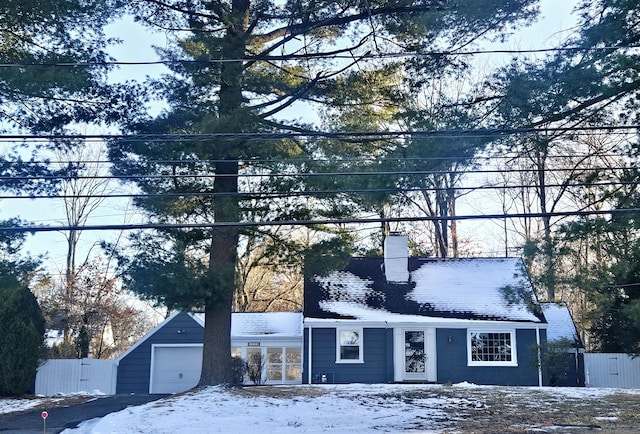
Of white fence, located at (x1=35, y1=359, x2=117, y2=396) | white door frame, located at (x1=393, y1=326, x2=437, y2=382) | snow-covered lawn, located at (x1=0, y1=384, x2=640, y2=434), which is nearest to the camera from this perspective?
snow-covered lawn, located at (x1=0, y1=384, x2=640, y2=434)

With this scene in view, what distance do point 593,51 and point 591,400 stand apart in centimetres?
817

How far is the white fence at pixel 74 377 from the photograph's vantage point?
23.4 meters

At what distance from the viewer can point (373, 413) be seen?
1366 cm

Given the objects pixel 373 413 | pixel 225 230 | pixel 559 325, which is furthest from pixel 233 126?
pixel 559 325

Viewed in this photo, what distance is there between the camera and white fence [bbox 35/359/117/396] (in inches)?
920

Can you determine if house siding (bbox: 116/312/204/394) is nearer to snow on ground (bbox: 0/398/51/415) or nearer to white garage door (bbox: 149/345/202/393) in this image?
white garage door (bbox: 149/345/202/393)

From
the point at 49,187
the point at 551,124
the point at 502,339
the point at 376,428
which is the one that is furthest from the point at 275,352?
the point at 551,124

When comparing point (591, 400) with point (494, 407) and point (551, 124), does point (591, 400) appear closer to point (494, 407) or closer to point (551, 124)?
point (494, 407)

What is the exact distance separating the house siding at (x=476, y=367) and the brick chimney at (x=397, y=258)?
3.20 m

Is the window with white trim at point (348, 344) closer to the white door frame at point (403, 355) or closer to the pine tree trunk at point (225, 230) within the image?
the white door frame at point (403, 355)

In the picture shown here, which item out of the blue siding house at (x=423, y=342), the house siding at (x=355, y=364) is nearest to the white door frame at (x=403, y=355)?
the blue siding house at (x=423, y=342)

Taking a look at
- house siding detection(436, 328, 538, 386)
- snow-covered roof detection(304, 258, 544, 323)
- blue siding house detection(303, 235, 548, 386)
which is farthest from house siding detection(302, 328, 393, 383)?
house siding detection(436, 328, 538, 386)

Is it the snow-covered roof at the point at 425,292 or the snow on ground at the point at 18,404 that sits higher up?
the snow-covered roof at the point at 425,292

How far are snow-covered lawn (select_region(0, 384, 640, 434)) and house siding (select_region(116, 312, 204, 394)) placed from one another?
7.89 metres
